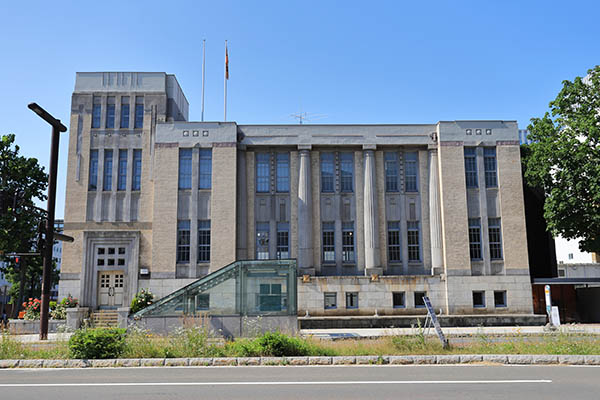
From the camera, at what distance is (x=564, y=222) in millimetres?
27500

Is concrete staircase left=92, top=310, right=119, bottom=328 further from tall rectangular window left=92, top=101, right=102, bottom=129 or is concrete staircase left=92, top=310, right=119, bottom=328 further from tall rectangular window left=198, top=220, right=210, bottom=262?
tall rectangular window left=92, top=101, right=102, bottom=129

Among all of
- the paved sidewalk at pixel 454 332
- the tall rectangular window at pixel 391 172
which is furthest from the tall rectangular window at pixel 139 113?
the paved sidewalk at pixel 454 332

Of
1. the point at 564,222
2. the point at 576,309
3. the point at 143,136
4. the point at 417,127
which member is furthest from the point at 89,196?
the point at 576,309

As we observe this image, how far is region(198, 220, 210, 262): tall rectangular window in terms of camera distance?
29.8 m

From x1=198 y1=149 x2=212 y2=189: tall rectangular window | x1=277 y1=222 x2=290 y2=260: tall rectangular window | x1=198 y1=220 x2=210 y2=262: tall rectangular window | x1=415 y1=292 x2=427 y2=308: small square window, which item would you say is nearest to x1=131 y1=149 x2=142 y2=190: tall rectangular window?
x1=198 y1=149 x2=212 y2=189: tall rectangular window

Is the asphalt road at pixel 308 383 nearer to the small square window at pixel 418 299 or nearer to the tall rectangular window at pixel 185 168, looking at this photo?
the small square window at pixel 418 299

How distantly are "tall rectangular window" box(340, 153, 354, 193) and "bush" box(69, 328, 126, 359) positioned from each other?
65.6 feet

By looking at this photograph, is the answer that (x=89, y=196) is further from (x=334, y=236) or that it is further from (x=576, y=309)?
(x=576, y=309)

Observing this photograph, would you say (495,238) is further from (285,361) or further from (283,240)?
(285,361)

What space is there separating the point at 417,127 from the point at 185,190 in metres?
15.1

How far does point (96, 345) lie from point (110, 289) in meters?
17.7

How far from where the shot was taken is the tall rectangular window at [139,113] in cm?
3166

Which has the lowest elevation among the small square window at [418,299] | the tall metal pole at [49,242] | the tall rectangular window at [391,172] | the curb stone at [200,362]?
the curb stone at [200,362]

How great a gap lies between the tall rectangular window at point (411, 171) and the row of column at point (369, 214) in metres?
0.92
